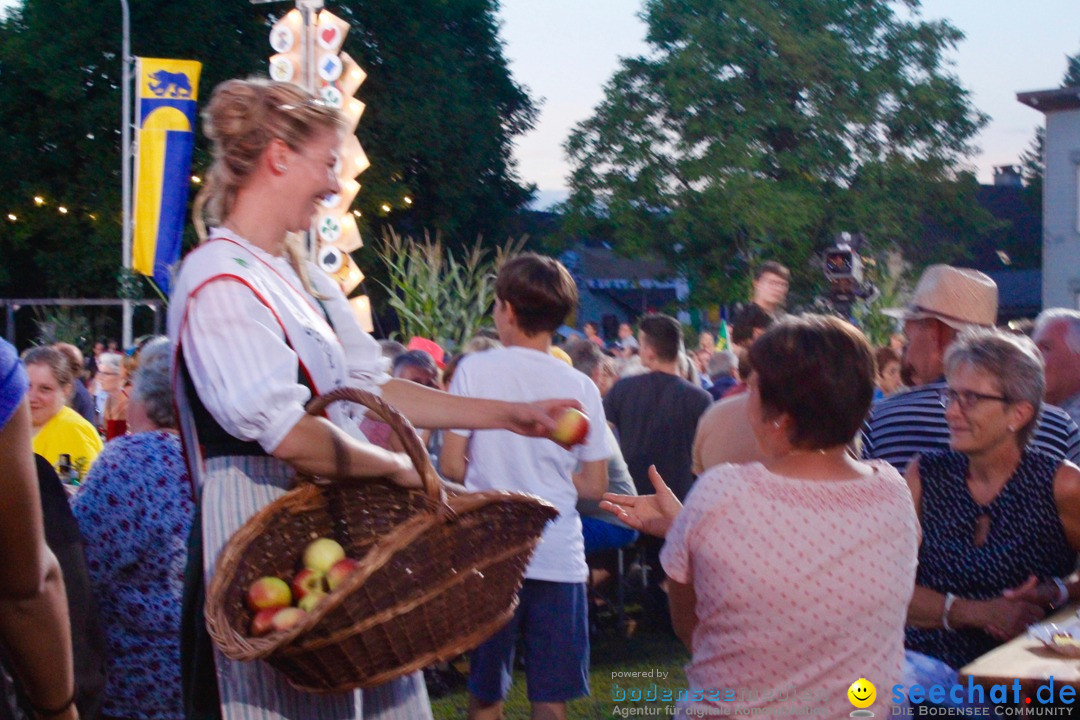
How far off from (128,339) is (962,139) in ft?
84.5

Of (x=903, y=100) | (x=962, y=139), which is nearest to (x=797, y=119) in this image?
(x=903, y=100)

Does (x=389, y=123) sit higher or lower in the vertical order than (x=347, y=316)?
higher

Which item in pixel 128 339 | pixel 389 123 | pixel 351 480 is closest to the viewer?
pixel 351 480

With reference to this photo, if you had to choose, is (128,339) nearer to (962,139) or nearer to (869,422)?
(869,422)

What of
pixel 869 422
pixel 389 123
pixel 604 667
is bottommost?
pixel 604 667

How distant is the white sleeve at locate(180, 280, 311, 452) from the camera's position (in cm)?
208

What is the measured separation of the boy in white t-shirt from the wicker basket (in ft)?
5.64

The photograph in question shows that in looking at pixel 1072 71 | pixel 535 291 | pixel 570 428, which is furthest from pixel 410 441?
pixel 1072 71

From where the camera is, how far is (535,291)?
13.2 feet

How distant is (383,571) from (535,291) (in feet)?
7.08

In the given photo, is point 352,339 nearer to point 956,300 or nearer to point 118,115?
point 956,300

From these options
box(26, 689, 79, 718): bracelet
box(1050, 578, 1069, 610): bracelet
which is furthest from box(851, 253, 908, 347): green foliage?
box(26, 689, 79, 718): bracelet

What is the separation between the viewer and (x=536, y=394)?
13.4 feet

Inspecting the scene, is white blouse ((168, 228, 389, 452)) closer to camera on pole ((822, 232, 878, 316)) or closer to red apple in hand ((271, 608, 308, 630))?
red apple in hand ((271, 608, 308, 630))
